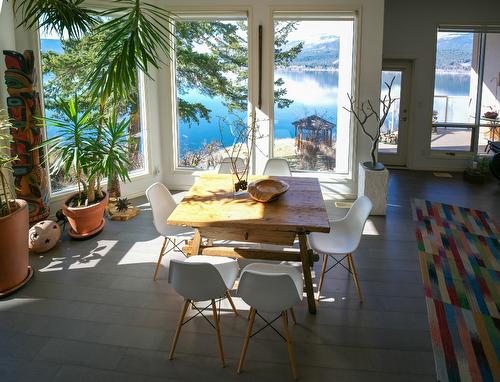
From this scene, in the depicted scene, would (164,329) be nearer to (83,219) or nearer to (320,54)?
(83,219)

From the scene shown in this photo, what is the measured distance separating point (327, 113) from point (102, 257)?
152 inches

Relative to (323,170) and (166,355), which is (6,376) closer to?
(166,355)

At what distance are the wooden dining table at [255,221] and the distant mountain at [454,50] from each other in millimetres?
5680

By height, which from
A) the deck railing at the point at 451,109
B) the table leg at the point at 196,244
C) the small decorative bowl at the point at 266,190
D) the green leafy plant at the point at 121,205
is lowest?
the green leafy plant at the point at 121,205

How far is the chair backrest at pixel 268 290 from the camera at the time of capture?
284 cm

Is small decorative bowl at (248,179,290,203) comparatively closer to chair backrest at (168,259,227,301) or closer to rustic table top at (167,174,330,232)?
rustic table top at (167,174,330,232)

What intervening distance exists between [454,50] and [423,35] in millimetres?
673

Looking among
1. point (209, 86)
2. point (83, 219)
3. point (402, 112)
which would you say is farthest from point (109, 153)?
point (402, 112)

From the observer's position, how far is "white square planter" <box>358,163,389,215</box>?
614 cm

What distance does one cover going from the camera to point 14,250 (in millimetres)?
4121

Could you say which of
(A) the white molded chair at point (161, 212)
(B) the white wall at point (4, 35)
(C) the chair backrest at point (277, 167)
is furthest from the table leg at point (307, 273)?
(B) the white wall at point (4, 35)

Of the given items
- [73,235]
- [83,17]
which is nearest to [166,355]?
[73,235]

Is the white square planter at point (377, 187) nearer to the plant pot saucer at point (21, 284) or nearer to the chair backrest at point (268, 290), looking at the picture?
the chair backrest at point (268, 290)

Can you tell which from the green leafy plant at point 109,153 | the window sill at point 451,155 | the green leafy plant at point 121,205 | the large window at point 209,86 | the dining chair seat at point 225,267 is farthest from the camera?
the window sill at point 451,155
